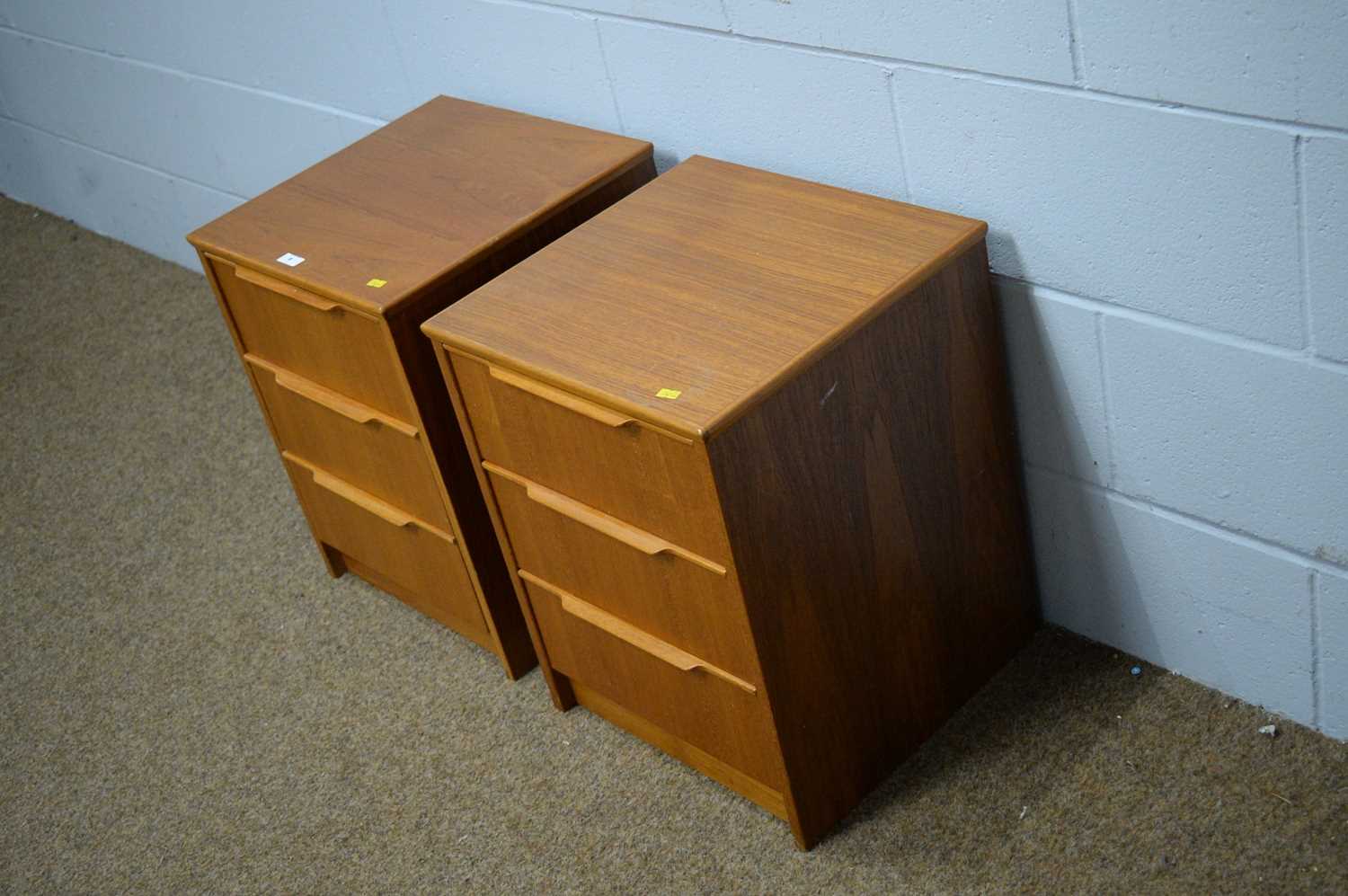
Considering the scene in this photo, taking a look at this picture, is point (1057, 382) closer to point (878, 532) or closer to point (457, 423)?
point (878, 532)

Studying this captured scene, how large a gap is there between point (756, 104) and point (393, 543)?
0.83 m

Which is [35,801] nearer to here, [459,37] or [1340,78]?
[459,37]

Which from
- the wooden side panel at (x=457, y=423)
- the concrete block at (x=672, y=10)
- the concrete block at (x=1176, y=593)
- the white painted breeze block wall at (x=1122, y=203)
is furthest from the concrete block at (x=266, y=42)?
the concrete block at (x=1176, y=593)

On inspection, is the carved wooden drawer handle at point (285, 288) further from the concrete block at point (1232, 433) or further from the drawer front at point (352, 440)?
the concrete block at point (1232, 433)

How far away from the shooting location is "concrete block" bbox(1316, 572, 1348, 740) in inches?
62.9

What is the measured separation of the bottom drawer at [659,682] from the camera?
5.49ft

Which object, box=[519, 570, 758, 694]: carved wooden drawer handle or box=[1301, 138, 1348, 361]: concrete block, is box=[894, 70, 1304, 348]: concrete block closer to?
box=[1301, 138, 1348, 361]: concrete block

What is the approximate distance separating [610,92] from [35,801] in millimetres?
1294

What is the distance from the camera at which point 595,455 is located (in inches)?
63.4

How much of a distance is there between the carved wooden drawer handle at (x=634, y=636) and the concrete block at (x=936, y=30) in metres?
0.73

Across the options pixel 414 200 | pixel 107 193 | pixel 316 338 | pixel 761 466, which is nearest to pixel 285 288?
pixel 316 338

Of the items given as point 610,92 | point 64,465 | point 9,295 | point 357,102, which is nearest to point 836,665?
point 610,92

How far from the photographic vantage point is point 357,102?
8.38 feet

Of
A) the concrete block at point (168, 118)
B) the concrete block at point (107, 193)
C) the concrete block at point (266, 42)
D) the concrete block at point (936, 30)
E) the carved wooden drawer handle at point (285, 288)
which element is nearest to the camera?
the concrete block at point (936, 30)
